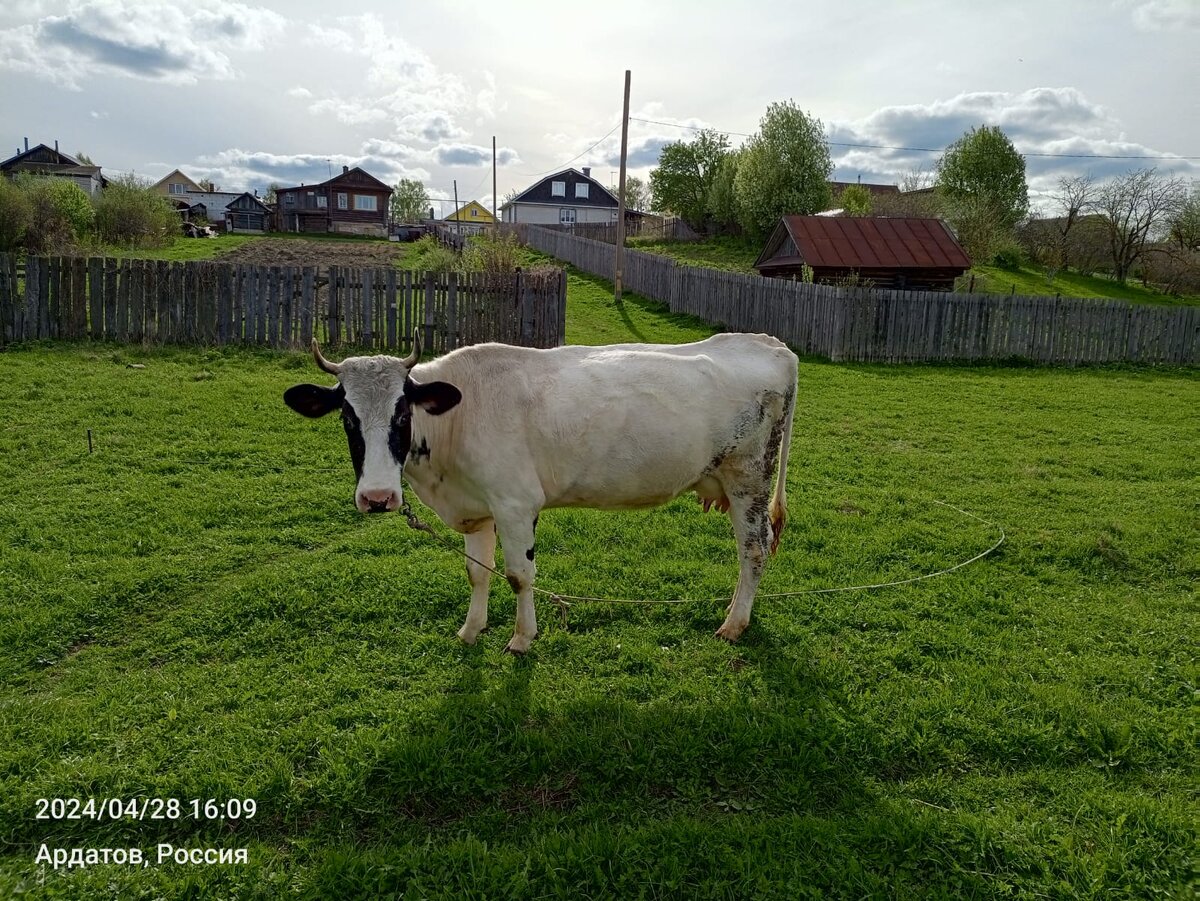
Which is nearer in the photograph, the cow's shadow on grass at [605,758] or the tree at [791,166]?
the cow's shadow on grass at [605,758]

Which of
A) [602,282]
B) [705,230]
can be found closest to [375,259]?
[602,282]

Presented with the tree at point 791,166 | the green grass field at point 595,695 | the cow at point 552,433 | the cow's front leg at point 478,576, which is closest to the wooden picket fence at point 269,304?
the green grass field at point 595,695

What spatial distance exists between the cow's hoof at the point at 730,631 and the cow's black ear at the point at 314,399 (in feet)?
10.2

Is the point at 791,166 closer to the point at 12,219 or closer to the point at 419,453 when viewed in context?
the point at 12,219

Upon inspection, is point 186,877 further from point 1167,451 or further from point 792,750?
point 1167,451

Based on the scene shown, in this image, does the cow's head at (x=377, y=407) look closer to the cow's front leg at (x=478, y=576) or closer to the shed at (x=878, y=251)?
the cow's front leg at (x=478, y=576)

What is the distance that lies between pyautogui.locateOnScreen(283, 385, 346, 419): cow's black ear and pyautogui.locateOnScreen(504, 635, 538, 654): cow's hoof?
199 centimetres

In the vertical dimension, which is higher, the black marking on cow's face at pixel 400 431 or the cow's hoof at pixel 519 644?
the black marking on cow's face at pixel 400 431

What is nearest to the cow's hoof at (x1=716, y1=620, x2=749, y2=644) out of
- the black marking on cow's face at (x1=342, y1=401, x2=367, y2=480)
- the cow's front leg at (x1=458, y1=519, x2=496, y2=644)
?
the cow's front leg at (x1=458, y1=519, x2=496, y2=644)

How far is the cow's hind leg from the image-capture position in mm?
5496

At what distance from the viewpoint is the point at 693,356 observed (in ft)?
18.8

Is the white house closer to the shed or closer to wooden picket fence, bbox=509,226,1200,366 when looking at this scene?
the shed

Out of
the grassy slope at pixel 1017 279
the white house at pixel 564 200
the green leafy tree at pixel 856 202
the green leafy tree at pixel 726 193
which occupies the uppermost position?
the white house at pixel 564 200

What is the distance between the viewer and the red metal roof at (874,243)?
25.7 metres
